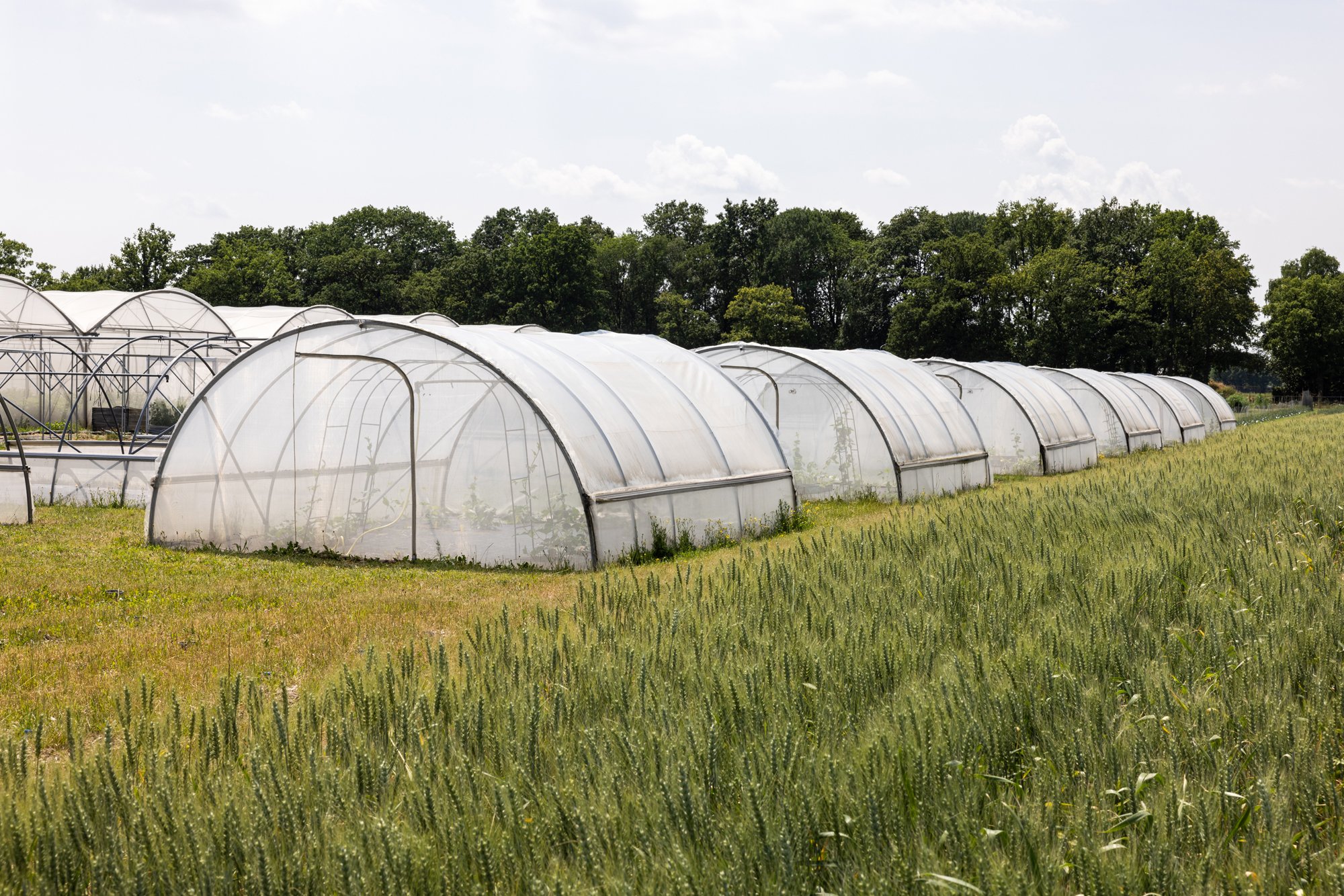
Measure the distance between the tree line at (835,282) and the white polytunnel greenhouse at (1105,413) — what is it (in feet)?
115

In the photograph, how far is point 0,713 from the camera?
6.48 metres

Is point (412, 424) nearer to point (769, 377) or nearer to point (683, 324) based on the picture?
point (769, 377)

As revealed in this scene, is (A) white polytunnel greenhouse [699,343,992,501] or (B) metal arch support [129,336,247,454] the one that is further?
(B) metal arch support [129,336,247,454]

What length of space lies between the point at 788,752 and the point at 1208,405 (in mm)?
50304

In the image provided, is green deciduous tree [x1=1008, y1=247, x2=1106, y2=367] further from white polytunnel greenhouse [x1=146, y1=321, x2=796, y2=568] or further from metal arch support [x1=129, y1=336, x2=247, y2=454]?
white polytunnel greenhouse [x1=146, y1=321, x2=796, y2=568]

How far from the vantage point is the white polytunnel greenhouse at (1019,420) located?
2645 centimetres

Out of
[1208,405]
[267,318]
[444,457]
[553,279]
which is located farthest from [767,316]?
[444,457]

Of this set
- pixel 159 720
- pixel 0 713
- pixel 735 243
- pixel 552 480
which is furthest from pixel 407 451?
pixel 735 243

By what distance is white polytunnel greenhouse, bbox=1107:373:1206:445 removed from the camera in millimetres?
39719

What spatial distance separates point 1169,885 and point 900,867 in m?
0.68

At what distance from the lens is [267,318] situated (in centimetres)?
4931

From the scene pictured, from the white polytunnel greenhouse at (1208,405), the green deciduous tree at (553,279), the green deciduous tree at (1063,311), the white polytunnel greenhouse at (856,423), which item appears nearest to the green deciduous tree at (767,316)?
the green deciduous tree at (553,279)

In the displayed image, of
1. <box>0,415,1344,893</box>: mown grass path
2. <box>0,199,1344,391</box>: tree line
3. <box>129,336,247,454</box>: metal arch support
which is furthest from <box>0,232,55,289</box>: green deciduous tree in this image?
<box>0,415,1344,893</box>: mown grass path

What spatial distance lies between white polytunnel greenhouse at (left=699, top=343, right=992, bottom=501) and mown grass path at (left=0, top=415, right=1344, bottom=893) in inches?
475
